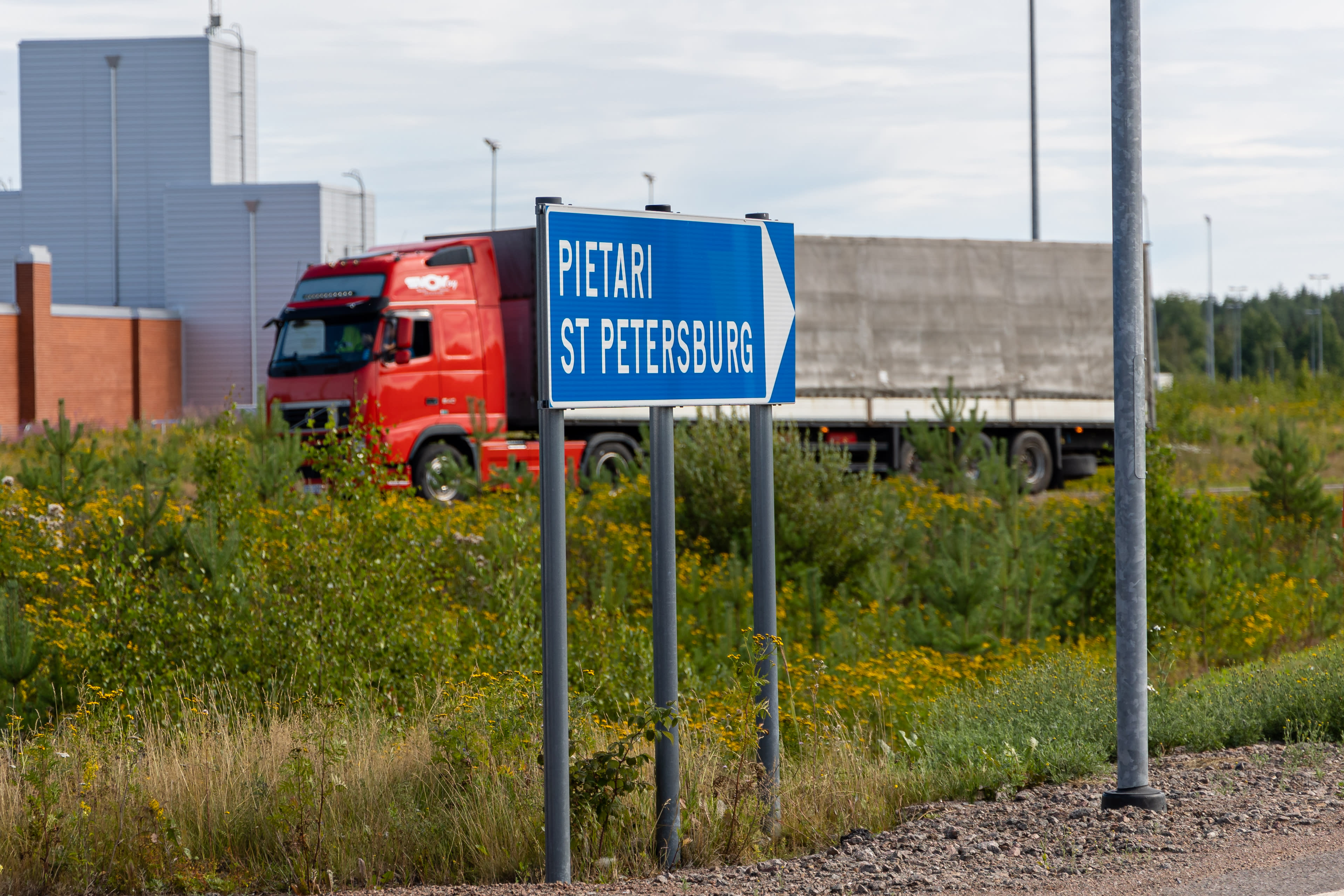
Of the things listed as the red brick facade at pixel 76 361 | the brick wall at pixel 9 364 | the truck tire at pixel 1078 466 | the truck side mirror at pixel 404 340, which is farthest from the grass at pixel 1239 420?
the brick wall at pixel 9 364

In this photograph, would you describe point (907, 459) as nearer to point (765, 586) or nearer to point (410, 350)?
point (410, 350)

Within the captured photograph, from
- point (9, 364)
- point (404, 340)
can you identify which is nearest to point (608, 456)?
A: point (404, 340)

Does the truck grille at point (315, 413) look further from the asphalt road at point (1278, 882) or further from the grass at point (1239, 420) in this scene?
the asphalt road at point (1278, 882)

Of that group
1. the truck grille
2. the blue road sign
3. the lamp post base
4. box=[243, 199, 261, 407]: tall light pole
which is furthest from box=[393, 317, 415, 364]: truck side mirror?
box=[243, 199, 261, 407]: tall light pole

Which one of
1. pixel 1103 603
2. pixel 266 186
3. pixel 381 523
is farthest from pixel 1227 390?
pixel 381 523

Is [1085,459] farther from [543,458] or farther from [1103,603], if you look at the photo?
[543,458]

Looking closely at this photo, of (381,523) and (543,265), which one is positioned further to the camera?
(381,523)

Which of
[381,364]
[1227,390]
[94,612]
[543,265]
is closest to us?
[543,265]

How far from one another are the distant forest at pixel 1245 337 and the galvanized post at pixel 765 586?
89159 millimetres

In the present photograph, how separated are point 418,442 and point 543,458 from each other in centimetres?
1292

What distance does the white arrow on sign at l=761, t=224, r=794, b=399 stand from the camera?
5.60 metres

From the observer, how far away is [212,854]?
17.3 feet

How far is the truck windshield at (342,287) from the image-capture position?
1719 cm

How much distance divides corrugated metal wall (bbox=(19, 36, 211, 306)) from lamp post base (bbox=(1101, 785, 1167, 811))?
5271cm
